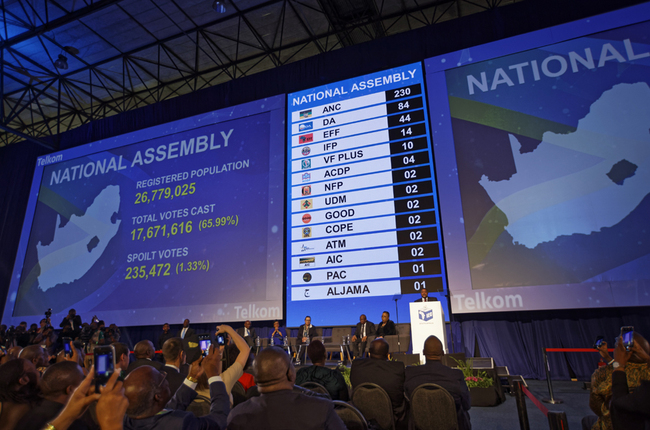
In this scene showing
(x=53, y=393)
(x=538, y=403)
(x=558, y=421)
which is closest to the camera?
(x=558, y=421)

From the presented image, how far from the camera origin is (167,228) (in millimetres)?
9211

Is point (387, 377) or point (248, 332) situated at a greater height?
point (248, 332)

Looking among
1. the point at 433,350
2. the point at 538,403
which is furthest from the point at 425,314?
the point at 538,403

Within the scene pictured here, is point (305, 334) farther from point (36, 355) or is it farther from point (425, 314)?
point (36, 355)

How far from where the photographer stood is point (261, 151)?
8.84 m

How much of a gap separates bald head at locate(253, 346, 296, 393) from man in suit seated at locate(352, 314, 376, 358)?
536 centimetres

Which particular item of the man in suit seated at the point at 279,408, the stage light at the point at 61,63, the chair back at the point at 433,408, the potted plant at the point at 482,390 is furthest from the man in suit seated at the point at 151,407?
the stage light at the point at 61,63

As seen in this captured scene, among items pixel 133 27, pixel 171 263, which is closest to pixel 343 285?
pixel 171 263

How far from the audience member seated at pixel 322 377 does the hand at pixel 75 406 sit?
181 cm

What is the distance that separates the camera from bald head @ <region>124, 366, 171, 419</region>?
139 centimetres

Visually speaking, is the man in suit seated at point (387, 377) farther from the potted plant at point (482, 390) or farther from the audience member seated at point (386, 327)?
the audience member seated at point (386, 327)

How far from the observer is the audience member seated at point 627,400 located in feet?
5.80

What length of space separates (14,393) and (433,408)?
7.51 feet

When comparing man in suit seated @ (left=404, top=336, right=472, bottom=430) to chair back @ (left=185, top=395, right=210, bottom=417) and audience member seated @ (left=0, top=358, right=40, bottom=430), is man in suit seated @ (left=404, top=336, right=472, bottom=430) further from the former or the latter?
Answer: audience member seated @ (left=0, top=358, right=40, bottom=430)
